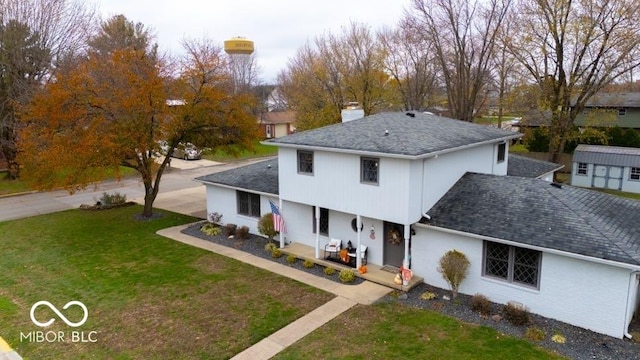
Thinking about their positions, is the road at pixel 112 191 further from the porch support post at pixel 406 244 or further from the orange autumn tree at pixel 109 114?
the porch support post at pixel 406 244

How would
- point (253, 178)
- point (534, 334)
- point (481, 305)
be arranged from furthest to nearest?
1. point (253, 178)
2. point (481, 305)
3. point (534, 334)

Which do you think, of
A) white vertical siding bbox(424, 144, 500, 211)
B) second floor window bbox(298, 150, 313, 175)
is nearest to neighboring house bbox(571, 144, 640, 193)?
white vertical siding bbox(424, 144, 500, 211)

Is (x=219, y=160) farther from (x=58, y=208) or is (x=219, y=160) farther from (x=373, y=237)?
(x=373, y=237)

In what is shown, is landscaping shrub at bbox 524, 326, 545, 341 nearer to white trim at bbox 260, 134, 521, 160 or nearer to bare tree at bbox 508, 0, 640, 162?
white trim at bbox 260, 134, 521, 160

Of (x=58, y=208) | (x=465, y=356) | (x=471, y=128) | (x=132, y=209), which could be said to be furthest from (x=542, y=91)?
(x=58, y=208)

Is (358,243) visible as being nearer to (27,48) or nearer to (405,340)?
(405,340)

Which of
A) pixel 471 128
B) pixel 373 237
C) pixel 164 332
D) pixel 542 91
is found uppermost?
pixel 542 91

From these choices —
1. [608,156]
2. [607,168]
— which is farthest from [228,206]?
[608,156]
